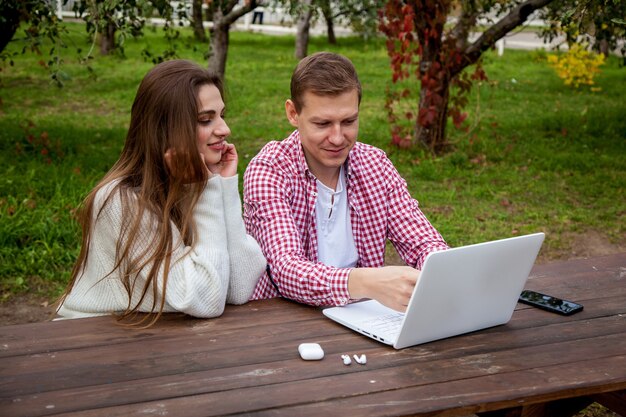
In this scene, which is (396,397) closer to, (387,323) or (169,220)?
(387,323)

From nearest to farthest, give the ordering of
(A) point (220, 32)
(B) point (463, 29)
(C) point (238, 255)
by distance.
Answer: (C) point (238, 255) < (B) point (463, 29) < (A) point (220, 32)

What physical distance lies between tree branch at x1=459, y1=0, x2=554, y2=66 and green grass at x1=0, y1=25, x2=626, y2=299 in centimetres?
77

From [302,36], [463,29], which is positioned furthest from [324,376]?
[302,36]

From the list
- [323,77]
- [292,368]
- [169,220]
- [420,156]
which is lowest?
[420,156]

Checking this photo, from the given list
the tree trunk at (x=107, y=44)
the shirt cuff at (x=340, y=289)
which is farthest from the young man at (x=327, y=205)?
the tree trunk at (x=107, y=44)

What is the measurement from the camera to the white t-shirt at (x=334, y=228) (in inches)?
122

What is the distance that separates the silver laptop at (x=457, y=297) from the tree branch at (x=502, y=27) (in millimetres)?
5126

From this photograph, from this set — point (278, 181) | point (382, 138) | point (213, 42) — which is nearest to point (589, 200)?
point (382, 138)

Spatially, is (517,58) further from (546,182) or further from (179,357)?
(179,357)

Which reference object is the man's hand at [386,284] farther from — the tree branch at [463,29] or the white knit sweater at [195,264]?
the tree branch at [463,29]

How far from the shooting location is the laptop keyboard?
2426mm

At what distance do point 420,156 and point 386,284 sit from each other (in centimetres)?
546

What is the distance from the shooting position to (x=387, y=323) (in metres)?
2.48

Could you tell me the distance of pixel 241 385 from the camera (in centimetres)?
210
